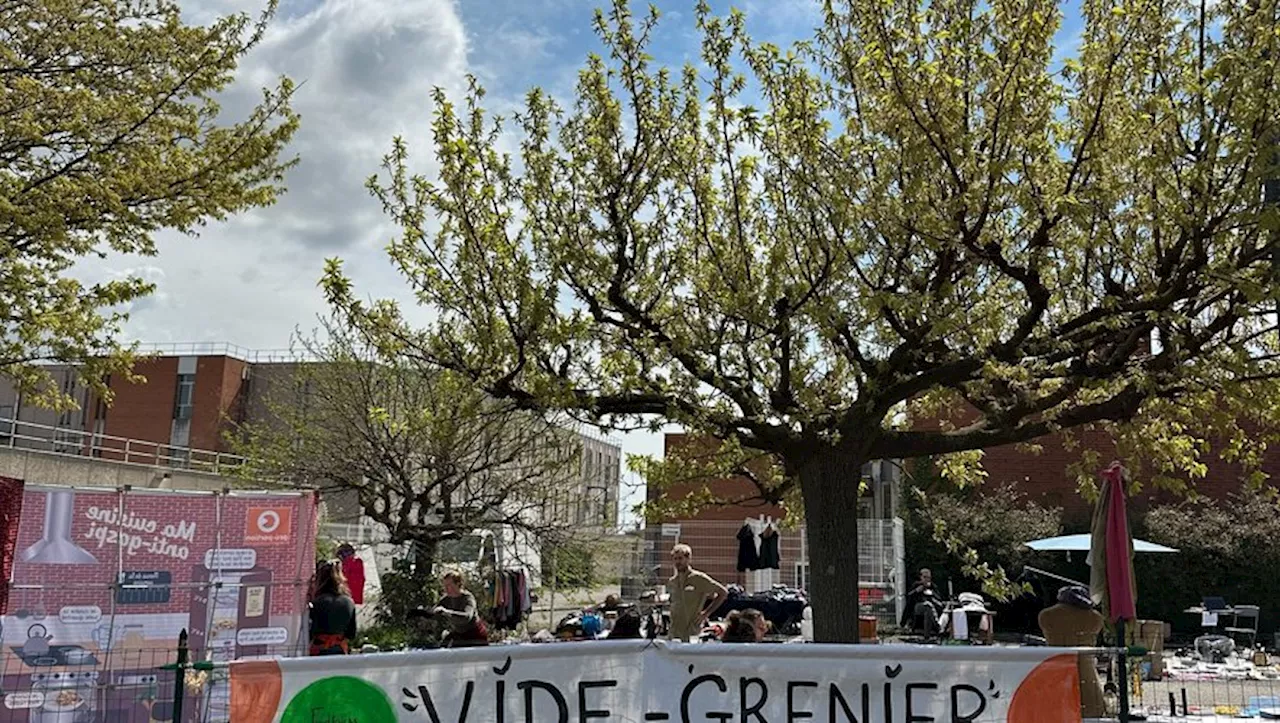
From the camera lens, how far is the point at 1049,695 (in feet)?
19.0

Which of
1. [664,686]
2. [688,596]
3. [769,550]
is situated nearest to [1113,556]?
[688,596]

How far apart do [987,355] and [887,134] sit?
2179mm

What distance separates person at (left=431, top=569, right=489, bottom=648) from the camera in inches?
378

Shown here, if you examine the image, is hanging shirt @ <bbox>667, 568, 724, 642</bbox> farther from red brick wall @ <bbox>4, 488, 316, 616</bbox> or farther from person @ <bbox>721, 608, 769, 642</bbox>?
red brick wall @ <bbox>4, 488, 316, 616</bbox>

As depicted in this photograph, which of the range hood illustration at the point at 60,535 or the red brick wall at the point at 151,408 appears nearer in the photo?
the range hood illustration at the point at 60,535

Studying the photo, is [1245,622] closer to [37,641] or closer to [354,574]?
[354,574]

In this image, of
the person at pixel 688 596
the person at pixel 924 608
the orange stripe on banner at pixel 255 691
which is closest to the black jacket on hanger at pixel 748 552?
the person at pixel 924 608

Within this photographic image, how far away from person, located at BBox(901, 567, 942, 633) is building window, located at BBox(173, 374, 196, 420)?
53963mm

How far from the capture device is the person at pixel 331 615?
9.83m

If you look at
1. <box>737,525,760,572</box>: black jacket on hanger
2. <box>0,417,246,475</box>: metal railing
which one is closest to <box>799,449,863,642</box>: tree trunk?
<box>737,525,760,572</box>: black jacket on hanger

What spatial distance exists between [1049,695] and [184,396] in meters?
64.5

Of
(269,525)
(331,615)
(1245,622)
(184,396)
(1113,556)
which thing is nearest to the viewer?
(331,615)

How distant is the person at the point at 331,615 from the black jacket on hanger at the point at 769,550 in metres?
10.7

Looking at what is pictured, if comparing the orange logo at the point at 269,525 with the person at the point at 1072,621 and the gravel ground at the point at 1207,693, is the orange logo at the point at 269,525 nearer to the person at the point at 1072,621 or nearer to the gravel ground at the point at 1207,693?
the person at the point at 1072,621
